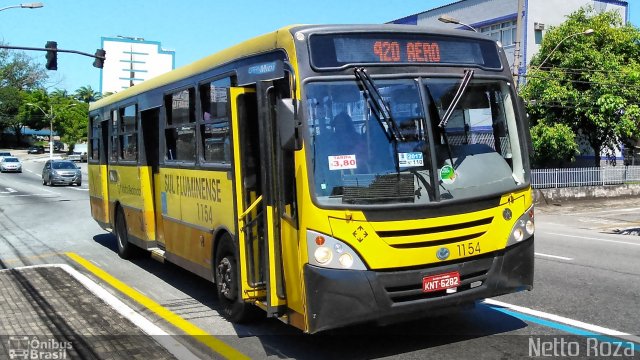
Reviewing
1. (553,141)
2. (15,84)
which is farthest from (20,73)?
(553,141)

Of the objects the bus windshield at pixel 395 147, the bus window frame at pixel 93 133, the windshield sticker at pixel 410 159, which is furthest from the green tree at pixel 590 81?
the windshield sticker at pixel 410 159

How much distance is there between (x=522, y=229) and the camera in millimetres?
5586

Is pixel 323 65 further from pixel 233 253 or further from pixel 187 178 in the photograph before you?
pixel 187 178

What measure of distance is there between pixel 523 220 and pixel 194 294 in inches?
173

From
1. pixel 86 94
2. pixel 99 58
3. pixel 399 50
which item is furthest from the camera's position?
pixel 86 94

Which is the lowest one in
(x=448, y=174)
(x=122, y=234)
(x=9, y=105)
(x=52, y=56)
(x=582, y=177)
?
(x=582, y=177)

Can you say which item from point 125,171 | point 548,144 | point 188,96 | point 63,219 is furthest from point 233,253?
point 548,144

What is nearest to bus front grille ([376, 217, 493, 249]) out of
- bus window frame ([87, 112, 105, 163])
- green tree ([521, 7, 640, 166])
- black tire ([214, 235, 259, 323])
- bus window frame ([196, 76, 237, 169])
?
black tire ([214, 235, 259, 323])

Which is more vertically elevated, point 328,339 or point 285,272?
point 285,272

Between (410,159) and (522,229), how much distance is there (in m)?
1.36

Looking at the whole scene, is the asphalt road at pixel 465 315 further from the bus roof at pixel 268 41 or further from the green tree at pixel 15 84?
the green tree at pixel 15 84

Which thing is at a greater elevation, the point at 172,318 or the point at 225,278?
the point at 225,278

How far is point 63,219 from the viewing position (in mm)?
17453

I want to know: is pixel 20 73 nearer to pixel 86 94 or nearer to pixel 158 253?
pixel 86 94
